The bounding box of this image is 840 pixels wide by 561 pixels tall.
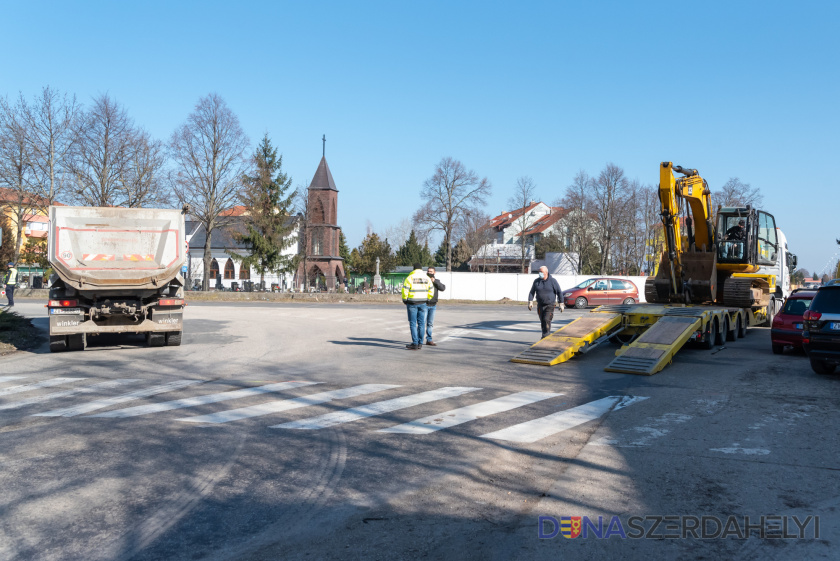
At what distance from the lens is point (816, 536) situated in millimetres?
4203

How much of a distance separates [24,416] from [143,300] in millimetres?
6759

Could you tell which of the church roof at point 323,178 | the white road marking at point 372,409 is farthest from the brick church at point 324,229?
the white road marking at point 372,409

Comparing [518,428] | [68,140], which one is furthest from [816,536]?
[68,140]

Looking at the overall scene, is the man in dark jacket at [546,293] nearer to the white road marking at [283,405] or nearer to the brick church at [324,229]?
the white road marking at [283,405]

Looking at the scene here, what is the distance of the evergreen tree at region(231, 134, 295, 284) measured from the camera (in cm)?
5544

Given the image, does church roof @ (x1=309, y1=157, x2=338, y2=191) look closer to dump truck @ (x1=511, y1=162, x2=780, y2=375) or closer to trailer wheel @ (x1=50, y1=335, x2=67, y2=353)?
dump truck @ (x1=511, y1=162, x2=780, y2=375)

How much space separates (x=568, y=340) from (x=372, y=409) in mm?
5717

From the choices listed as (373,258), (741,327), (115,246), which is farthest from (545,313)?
(373,258)

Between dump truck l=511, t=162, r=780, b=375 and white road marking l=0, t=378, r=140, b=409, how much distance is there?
6.62 m

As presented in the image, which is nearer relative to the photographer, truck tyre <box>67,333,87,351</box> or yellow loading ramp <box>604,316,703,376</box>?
yellow loading ramp <box>604,316,703,376</box>

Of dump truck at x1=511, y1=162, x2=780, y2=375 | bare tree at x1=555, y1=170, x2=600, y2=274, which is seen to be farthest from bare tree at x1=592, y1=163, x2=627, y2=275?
dump truck at x1=511, y1=162, x2=780, y2=375

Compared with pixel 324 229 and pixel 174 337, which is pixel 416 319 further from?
pixel 324 229

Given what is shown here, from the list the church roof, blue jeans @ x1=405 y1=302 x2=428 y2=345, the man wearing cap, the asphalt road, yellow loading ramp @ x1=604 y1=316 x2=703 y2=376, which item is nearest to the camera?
the asphalt road

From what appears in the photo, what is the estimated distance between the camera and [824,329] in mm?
10164
